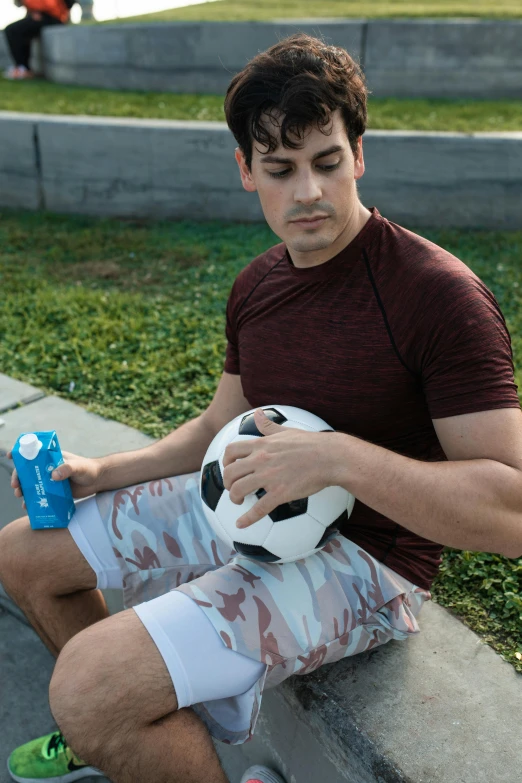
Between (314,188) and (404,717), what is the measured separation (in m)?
1.39

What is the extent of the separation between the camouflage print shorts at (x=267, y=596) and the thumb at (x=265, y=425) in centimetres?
35

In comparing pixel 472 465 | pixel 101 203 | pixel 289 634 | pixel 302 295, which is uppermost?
pixel 302 295

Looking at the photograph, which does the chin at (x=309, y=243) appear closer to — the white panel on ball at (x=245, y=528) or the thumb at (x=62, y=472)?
the white panel on ball at (x=245, y=528)

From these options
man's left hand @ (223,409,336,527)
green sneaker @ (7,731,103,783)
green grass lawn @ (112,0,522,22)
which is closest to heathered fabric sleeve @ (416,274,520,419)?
man's left hand @ (223,409,336,527)

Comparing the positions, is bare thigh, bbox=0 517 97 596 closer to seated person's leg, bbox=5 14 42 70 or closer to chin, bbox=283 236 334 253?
chin, bbox=283 236 334 253

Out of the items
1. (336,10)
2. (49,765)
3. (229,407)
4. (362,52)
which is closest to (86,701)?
(49,765)

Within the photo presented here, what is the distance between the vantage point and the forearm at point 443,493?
5.88 ft

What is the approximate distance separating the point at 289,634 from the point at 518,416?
29.8 inches

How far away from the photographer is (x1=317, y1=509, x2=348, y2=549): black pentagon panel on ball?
2.03 m

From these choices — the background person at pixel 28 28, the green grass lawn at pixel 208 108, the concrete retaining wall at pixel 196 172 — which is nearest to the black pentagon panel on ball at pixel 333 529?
the concrete retaining wall at pixel 196 172

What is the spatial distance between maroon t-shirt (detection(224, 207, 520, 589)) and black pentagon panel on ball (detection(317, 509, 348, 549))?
9 centimetres

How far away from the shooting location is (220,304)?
16.2ft

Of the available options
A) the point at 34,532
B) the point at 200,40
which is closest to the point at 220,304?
the point at 34,532

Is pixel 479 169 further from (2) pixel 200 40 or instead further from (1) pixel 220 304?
(2) pixel 200 40
